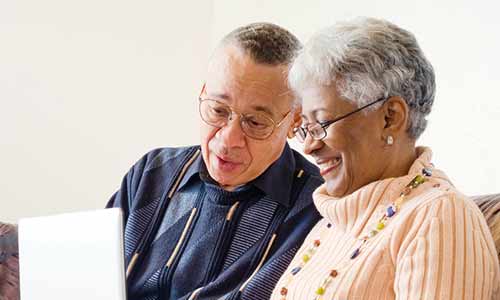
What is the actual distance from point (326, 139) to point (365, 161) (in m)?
0.07

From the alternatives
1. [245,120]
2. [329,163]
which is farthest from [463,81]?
[329,163]

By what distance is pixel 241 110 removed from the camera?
64.3 inches

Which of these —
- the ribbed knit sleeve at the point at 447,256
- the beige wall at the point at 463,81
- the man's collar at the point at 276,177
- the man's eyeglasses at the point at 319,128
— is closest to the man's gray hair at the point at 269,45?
the man's collar at the point at 276,177

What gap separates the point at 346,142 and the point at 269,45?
43cm

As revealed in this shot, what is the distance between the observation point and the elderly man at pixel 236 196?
1612 millimetres

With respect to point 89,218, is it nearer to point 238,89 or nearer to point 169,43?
point 238,89

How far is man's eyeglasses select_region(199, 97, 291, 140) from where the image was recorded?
1642 mm

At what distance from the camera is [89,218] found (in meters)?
1.34

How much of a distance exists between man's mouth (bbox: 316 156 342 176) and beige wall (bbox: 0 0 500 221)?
94 cm

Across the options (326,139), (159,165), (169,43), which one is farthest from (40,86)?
(326,139)

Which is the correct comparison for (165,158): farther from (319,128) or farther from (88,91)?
(88,91)

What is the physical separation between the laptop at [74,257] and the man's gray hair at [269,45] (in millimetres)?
497

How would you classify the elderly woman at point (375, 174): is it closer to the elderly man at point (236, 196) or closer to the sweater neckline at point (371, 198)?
the sweater neckline at point (371, 198)

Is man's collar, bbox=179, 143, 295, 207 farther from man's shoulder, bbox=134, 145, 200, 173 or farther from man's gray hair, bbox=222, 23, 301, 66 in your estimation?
man's gray hair, bbox=222, 23, 301, 66
